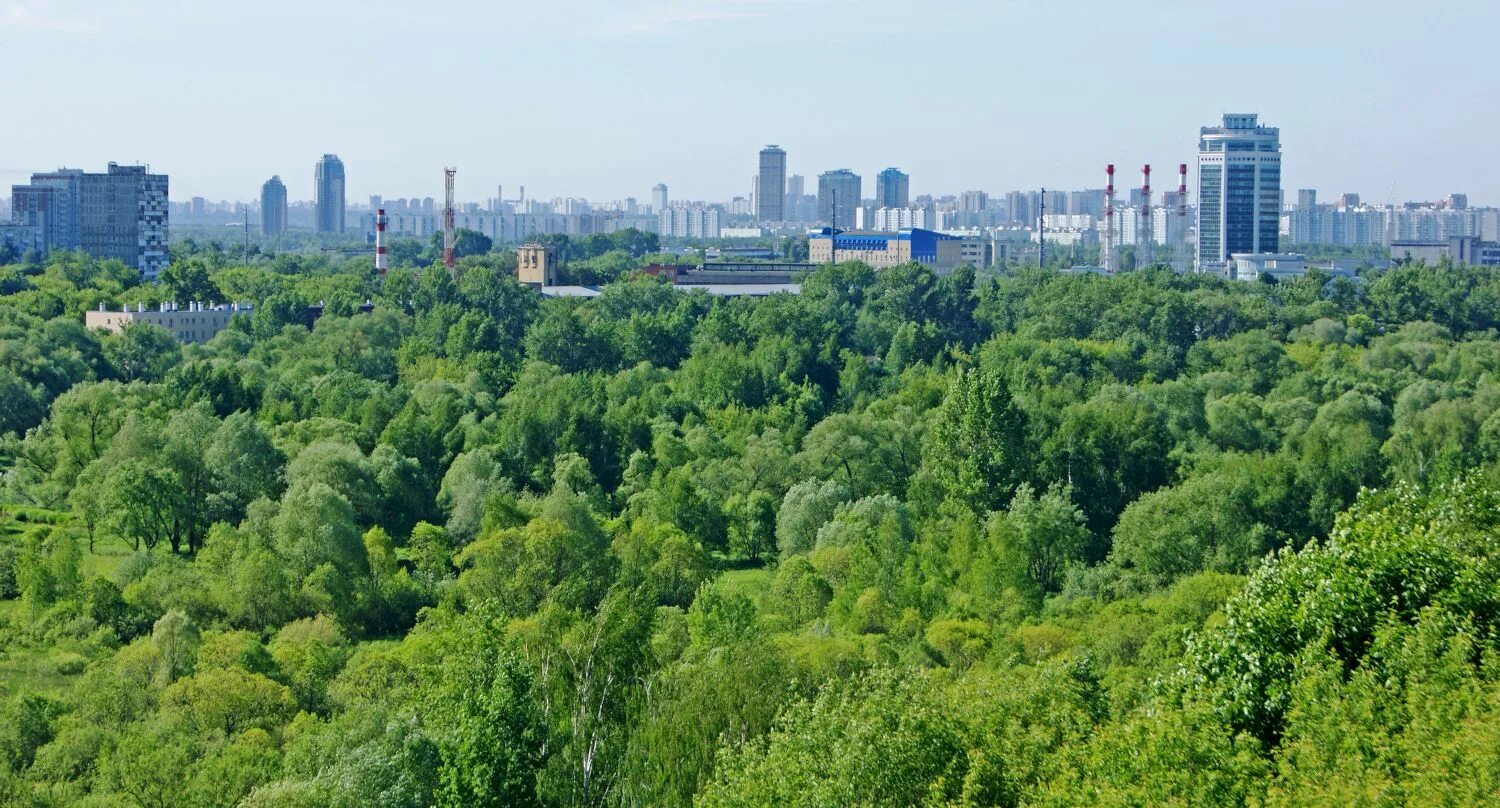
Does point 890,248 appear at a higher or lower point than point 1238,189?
lower

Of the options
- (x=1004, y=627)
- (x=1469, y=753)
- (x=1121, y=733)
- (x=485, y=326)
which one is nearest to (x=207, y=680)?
(x=1004, y=627)

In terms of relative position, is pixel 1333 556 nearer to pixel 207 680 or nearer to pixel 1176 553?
pixel 207 680

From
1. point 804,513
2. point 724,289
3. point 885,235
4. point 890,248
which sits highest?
point 885,235

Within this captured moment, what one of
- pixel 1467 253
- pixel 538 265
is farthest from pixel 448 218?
pixel 1467 253

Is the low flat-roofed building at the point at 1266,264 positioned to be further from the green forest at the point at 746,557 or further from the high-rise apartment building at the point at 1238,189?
the green forest at the point at 746,557

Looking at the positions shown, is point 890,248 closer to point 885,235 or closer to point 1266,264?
point 885,235

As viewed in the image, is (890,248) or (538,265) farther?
(890,248)

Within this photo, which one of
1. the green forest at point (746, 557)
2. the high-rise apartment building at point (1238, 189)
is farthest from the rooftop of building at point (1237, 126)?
the green forest at point (746, 557)
